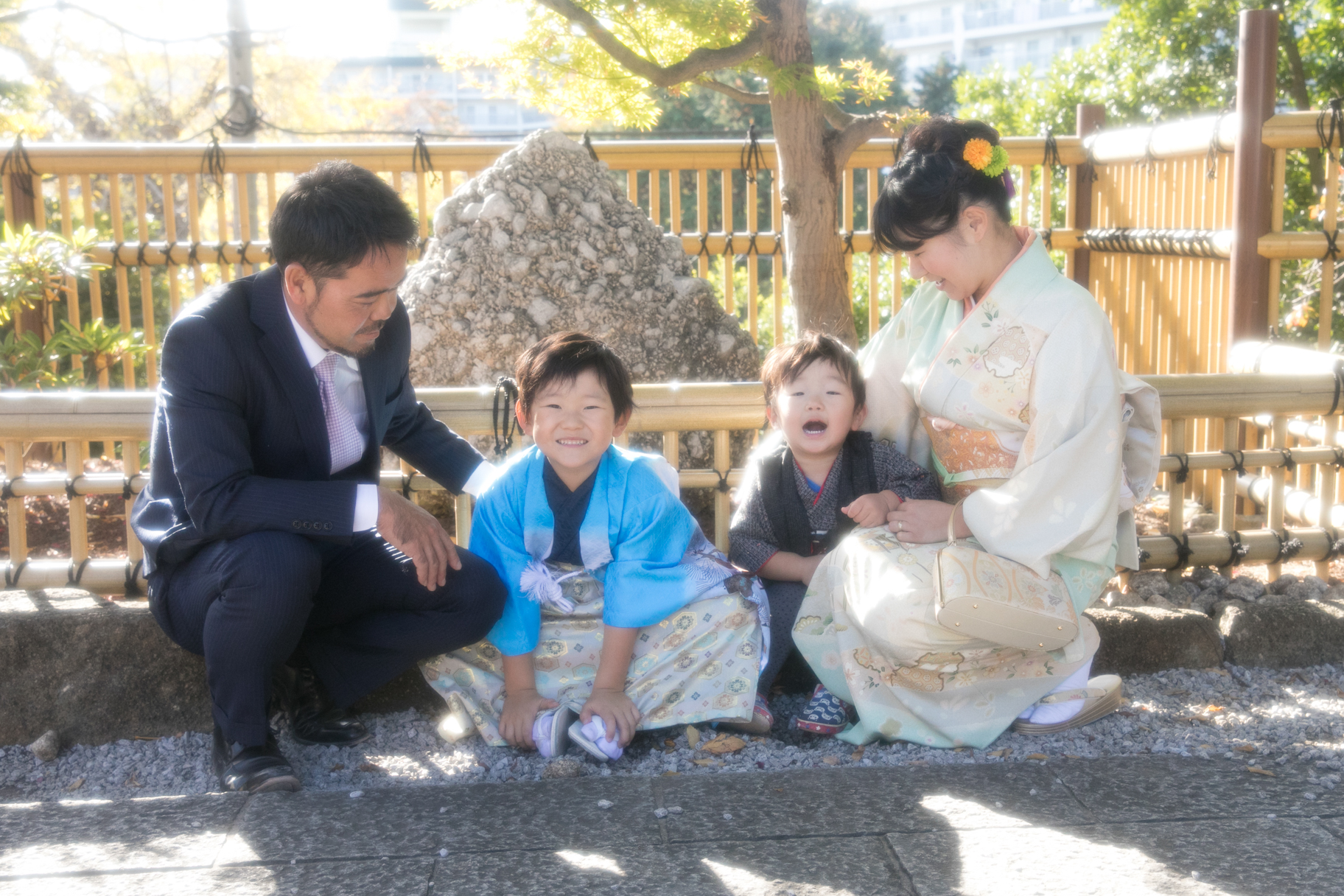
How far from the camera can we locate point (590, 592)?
2.39 meters

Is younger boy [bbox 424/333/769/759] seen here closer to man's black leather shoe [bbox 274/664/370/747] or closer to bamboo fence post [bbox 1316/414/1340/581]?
man's black leather shoe [bbox 274/664/370/747]

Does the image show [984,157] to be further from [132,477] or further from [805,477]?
[132,477]

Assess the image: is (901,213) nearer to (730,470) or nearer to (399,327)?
(730,470)

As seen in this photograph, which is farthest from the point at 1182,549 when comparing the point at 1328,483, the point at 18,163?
the point at 18,163

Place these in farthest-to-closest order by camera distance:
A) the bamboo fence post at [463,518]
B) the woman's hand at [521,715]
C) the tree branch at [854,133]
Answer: the tree branch at [854,133]
the bamboo fence post at [463,518]
the woman's hand at [521,715]

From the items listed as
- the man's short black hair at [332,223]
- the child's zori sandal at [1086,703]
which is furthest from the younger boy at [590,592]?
the child's zori sandal at [1086,703]

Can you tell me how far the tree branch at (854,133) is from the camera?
3.40 meters

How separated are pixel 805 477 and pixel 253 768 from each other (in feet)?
4.38

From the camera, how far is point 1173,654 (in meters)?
2.66

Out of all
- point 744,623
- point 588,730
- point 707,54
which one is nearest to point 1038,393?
point 744,623

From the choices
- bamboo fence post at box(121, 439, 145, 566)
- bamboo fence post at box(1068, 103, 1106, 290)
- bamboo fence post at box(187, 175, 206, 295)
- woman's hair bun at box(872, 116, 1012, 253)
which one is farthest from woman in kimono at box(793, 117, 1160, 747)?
bamboo fence post at box(187, 175, 206, 295)

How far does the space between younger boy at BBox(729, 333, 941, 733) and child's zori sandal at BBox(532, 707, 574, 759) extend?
0.49 metres

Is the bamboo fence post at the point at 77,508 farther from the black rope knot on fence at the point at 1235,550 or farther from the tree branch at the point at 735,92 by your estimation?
the black rope knot on fence at the point at 1235,550

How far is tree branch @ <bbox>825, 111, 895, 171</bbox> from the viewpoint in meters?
3.40
